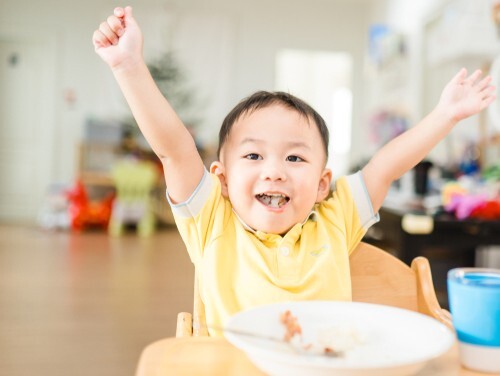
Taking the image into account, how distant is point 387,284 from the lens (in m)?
0.93

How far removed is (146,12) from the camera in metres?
7.37

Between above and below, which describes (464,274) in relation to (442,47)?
below

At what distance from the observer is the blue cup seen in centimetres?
57

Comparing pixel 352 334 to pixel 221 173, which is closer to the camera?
pixel 352 334

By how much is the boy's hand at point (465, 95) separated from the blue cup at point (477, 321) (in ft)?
1.16

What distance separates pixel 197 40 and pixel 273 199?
6.87 meters

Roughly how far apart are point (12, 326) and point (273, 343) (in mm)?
2357

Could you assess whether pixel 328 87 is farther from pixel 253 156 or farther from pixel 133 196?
pixel 253 156

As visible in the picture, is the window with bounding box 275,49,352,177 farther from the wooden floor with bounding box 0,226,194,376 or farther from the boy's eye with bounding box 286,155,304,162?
the boy's eye with bounding box 286,155,304,162

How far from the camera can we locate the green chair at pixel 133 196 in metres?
6.02

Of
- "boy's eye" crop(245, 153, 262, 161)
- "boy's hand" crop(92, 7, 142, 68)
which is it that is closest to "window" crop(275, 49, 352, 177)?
"boy's eye" crop(245, 153, 262, 161)

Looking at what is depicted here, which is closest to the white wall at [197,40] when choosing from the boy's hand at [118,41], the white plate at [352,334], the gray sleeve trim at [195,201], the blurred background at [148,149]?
the blurred background at [148,149]

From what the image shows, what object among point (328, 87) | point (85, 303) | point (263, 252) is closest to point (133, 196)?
point (85, 303)

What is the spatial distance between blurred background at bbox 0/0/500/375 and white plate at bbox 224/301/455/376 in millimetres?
1647
